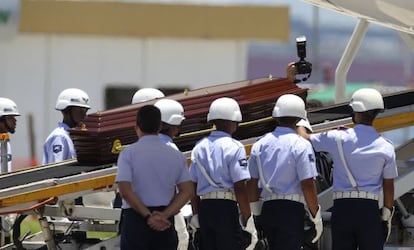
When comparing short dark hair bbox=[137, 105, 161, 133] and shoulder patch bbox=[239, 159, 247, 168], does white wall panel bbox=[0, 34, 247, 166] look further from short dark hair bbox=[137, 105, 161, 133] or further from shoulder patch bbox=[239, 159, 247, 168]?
short dark hair bbox=[137, 105, 161, 133]

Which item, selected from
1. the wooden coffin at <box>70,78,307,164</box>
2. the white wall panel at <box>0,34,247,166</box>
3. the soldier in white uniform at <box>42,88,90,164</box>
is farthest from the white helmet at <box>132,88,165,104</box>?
the white wall panel at <box>0,34,247,166</box>

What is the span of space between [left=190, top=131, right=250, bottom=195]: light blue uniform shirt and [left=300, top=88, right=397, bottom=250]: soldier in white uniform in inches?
29.2

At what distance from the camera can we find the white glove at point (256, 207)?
9.41 metres

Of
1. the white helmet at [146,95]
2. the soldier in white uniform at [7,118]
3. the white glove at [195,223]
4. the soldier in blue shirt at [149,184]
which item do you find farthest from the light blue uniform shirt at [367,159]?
the soldier in white uniform at [7,118]

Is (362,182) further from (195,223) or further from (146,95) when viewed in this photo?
(146,95)

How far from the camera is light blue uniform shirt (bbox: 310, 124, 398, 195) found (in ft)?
30.5

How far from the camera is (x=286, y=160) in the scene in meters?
9.14

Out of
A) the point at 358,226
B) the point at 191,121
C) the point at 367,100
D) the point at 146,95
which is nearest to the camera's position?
the point at 358,226

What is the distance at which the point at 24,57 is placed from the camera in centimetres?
3275

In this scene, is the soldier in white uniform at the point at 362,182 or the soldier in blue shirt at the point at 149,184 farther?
the soldier in white uniform at the point at 362,182

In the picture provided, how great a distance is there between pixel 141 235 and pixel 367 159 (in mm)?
1803

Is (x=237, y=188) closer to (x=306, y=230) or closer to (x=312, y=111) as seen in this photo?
(x=306, y=230)

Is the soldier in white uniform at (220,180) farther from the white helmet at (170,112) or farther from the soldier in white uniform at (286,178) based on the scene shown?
the white helmet at (170,112)

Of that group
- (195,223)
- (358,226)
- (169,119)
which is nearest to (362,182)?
(358,226)
